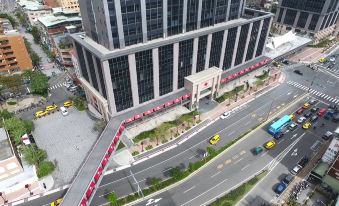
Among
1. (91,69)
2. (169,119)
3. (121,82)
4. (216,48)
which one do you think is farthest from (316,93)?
(91,69)

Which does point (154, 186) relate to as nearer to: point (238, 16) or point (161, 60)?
point (161, 60)

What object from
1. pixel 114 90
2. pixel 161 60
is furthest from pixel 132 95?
pixel 161 60

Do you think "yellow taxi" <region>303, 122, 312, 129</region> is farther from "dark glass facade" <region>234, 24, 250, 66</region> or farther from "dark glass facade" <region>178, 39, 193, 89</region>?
"dark glass facade" <region>178, 39, 193, 89</region>

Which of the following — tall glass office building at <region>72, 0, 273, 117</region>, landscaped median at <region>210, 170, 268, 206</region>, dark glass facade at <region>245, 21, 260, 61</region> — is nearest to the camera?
landscaped median at <region>210, 170, 268, 206</region>

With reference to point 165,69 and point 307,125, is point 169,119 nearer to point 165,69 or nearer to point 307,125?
point 165,69

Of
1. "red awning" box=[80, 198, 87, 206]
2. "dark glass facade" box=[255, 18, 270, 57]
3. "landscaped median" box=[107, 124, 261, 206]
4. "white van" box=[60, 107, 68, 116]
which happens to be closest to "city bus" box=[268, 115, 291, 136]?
"landscaped median" box=[107, 124, 261, 206]

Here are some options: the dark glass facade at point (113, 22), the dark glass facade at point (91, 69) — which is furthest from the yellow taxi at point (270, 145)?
the dark glass facade at point (91, 69)
